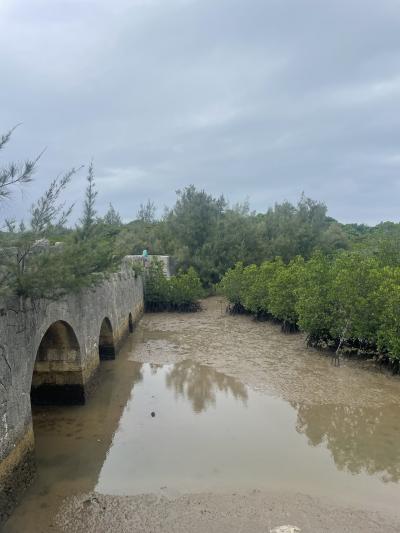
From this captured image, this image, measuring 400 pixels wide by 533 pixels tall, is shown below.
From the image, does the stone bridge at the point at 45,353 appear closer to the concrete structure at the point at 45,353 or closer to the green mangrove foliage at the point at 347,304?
the concrete structure at the point at 45,353

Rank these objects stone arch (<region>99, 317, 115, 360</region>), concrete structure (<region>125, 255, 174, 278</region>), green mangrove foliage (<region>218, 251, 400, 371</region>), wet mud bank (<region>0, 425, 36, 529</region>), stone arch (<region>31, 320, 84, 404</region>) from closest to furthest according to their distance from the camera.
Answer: wet mud bank (<region>0, 425, 36, 529</region>) → stone arch (<region>31, 320, 84, 404</region>) → green mangrove foliage (<region>218, 251, 400, 371</region>) → stone arch (<region>99, 317, 115, 360</region>) → concrete structure (<region>125, 255, 174, 278</region>)

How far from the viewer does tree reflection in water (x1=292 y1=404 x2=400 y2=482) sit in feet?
27.4

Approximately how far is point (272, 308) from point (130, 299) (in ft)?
20.5

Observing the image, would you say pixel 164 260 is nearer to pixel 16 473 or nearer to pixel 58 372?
pixel 58 372

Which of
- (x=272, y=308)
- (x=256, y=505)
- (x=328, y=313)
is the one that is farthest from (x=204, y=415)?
(x=272, y=308)

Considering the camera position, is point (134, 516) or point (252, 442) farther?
point (252, 442)

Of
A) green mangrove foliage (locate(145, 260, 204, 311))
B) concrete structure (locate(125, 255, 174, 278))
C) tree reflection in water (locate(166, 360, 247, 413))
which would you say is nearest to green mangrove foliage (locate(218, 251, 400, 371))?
tree reflection in water (locate(166, 360, 247, 413))

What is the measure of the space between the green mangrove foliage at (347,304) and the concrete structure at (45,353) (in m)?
6.66

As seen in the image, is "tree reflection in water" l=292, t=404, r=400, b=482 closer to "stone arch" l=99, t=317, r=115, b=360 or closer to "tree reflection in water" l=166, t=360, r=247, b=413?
"tree reflection in water" l=166, t=360, r=247, b=413

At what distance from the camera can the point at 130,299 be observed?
19875 mm

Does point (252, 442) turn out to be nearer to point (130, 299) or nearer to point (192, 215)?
point (130, 299)

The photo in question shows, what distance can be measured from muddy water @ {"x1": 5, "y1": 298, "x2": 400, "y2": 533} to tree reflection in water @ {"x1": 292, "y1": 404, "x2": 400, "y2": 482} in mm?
22

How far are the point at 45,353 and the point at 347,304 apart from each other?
903 centimetres

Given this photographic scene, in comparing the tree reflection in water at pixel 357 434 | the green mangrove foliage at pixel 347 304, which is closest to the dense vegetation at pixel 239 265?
the green mangrove foliage at pixel 347 304
